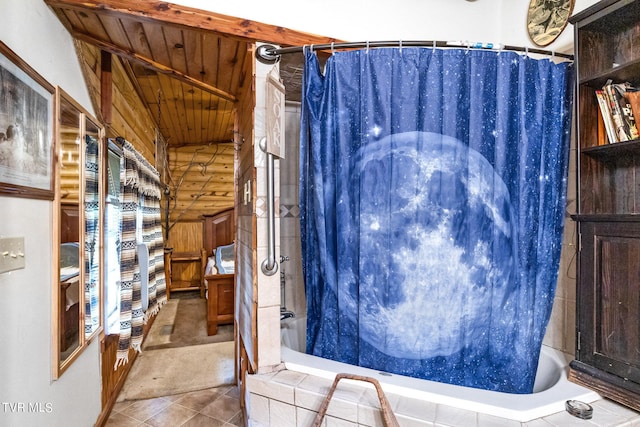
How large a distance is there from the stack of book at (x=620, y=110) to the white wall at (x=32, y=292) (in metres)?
2.35

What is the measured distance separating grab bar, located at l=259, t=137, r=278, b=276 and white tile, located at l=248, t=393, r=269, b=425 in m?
0.57

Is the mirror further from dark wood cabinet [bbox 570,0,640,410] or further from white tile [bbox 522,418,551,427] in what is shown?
dark wood cabinet [bbox 570,0,640,410]

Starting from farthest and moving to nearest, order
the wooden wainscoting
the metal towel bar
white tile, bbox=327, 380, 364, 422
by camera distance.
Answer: the wooden wainscoting < white tile, bbox=327, 380, 364, 422 < the metal towel bar

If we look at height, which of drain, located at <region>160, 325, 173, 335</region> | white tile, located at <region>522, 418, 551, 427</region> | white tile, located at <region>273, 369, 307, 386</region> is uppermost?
white tile, located at <region>273, 369, 307, 386</region>

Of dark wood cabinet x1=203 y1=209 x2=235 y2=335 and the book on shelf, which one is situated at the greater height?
the book on shelf

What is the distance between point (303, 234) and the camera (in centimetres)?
167

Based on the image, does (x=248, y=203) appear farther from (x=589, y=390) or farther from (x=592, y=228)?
(x=589, y=390)

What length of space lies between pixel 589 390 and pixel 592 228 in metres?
0.69

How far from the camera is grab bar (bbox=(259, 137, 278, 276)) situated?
1.52 meters

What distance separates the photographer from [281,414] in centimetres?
142

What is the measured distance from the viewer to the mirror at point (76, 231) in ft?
4.72

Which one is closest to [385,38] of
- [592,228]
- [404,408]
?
[592,228]

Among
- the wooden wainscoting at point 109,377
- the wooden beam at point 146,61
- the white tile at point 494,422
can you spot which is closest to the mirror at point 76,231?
the wooden wainscoting at point 109,377

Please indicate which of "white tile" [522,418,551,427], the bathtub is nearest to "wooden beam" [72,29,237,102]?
the bathtub
